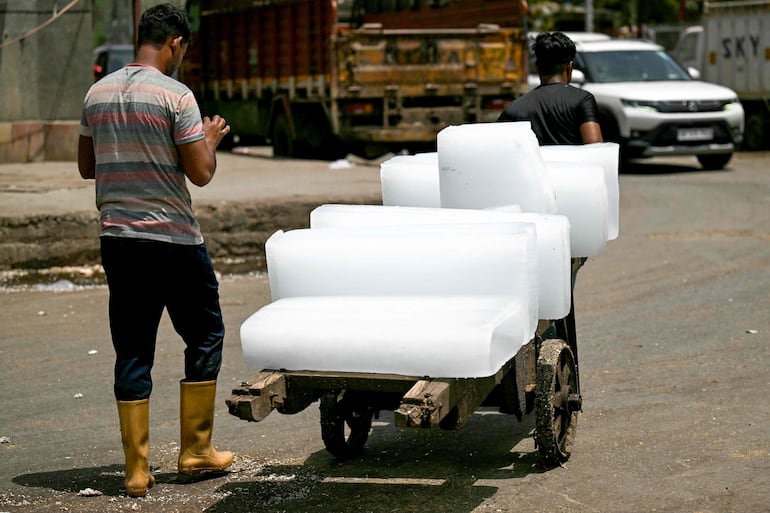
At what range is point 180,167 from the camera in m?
5.06

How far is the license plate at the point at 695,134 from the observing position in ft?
58.5

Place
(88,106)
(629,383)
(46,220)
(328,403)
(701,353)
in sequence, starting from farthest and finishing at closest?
1. (46,220)
2. (701,353)
3. (629,383)
4. (328,403)
5. (88,106)

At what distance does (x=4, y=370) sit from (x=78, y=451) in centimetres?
189

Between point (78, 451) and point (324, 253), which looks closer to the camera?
point (324, 253)

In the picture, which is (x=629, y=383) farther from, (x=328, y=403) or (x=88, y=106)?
(x=88, y=106)

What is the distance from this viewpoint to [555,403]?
5285mm

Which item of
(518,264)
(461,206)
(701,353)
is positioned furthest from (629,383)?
(518,264)

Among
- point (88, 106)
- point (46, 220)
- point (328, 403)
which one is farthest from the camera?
point (46, 220)

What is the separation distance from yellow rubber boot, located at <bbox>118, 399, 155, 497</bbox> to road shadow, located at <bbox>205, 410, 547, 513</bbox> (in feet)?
0.97

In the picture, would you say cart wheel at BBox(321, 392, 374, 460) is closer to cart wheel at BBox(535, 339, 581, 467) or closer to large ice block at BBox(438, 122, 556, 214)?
cart wheel at BBox(535, 339, 581, 467)

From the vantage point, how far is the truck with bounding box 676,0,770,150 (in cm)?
2239

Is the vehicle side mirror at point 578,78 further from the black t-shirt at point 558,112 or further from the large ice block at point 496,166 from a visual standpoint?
the large ice block at point 496,166

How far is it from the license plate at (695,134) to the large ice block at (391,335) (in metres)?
13.6

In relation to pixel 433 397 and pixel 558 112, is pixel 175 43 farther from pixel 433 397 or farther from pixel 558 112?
pixel 558 112
